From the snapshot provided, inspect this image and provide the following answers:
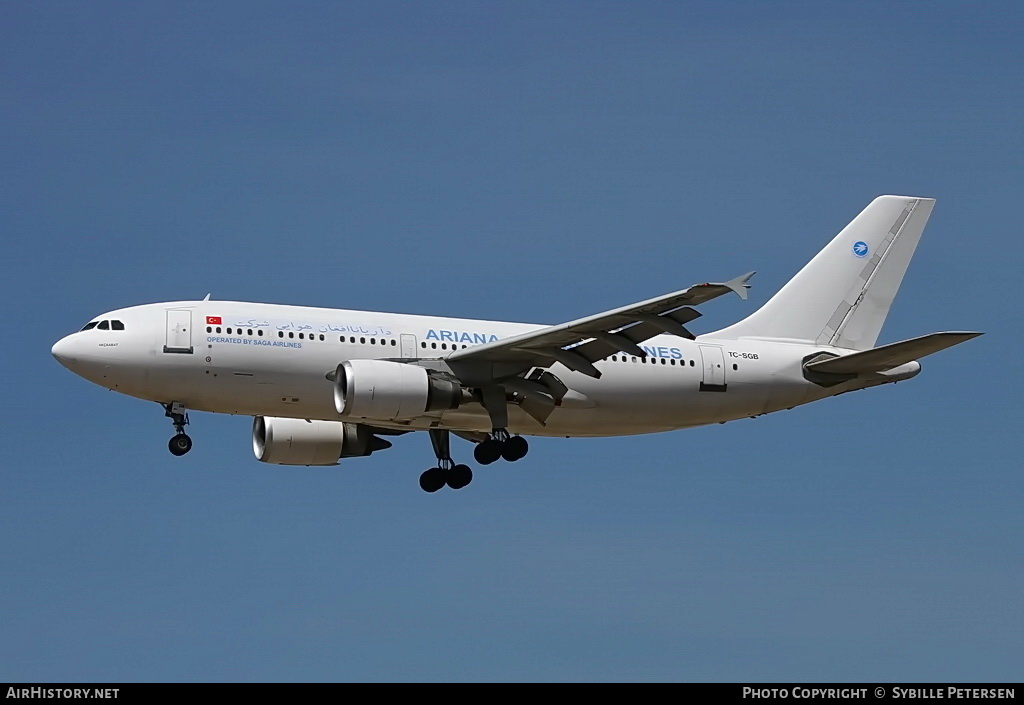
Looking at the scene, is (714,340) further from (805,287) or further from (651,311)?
(651,311)

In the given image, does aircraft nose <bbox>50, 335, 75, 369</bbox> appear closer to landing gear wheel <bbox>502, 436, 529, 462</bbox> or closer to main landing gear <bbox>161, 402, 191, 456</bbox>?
main landing gear <bbox>161, 402, 191, 456</bbox>

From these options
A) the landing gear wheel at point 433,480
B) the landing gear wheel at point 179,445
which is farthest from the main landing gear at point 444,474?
the landing gear wheel at point 179,445

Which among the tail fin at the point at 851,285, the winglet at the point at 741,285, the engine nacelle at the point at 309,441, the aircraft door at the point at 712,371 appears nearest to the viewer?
the winglet at the point at 741,285

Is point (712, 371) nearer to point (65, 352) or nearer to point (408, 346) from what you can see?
point (408, 346)

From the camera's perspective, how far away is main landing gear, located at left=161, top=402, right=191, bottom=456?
Answer: 40.3 meters

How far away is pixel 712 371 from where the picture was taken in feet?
145

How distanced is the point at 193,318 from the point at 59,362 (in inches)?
135

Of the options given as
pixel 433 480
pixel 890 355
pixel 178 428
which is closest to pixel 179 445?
pixel 178 428

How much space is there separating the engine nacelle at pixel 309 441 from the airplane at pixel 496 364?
40 mm

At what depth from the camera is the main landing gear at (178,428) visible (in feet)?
132

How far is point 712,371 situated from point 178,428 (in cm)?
1403

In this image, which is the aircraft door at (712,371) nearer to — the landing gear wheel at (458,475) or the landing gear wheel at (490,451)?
the landing gear wheel at (490,451)

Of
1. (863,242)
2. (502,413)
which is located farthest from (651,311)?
(863,242)
